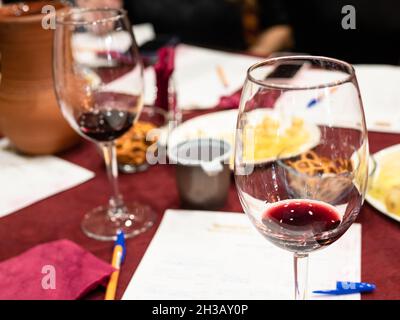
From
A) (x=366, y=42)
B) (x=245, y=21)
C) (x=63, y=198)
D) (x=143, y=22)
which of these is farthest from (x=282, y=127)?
(x=245, y=21)

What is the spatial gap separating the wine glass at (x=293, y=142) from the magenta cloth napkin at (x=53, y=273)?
0.23 m

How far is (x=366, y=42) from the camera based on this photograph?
6.11 feet

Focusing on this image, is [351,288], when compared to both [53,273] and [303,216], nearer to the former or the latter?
[303,216]

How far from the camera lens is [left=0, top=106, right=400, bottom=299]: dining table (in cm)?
66

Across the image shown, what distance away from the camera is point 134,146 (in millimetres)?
930

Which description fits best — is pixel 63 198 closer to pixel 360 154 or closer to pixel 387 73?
pixel 360 154

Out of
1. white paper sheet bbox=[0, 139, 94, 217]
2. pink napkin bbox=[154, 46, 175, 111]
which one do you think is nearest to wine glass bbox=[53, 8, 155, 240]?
white paper sheet bbox=[0, 139, 94, 217]

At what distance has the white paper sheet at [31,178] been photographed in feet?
2.83

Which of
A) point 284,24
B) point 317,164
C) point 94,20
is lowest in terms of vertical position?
point 284,24

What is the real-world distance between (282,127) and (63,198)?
437 millimetres

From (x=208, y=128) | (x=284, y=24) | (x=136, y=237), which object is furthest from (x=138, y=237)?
(x=284, y=24)

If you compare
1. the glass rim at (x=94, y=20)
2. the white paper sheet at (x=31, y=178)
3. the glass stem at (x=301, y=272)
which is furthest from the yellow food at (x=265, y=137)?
the white paper sheet at (x=31, y=178)

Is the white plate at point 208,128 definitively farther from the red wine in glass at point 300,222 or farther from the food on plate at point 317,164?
the red wine in glass at point 300,222

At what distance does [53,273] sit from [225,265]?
211 mm
